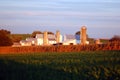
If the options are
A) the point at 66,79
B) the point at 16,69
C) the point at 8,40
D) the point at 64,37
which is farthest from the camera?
the point at 64,37

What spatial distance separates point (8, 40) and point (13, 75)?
51.9 meters

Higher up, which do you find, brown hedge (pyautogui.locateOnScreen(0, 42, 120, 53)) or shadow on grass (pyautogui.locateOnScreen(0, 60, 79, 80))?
brown hedge (pyautogui.locateOnScreen(0, 42, 120, 53))

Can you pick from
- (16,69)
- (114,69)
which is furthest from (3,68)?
(114,69)

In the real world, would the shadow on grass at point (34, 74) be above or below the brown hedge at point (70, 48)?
below

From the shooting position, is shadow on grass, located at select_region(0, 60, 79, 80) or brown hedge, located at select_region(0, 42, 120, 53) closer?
shadow on grass, located at select_region(0, 60, 79, 80)

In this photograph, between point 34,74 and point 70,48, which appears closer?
point 34,74

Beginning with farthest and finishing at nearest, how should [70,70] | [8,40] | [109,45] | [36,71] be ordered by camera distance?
[8,40]
[109,45]
[36,71]
[70,70]

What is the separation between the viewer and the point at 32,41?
98.8m

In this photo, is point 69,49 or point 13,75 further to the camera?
point 69,49

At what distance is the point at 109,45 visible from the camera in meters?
54.4

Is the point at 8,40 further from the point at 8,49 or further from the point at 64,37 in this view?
the point at 64,37

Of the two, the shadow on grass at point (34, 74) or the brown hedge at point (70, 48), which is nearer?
the shadow on grass at point (34, 74)

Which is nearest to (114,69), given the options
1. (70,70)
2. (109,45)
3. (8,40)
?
(70,70)

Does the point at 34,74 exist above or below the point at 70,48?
below
